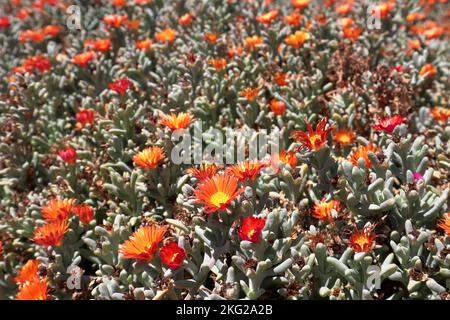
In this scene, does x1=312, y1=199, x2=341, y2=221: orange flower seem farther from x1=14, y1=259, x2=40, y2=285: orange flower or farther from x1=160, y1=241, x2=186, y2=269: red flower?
x1=14, y1=259, x2=40, y2=285: orange flower

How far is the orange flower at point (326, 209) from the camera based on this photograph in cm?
203

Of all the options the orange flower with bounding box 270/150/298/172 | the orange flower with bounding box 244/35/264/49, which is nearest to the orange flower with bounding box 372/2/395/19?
the orange flower with bounding box 244/35/264/49

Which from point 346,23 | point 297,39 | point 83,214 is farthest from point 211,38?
point 83,214

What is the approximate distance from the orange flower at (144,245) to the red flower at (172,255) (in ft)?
0.13

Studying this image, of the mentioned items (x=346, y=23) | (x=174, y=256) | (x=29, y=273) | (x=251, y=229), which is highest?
(x=346, y=23)

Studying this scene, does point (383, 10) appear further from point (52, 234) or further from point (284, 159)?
point (52, 234)

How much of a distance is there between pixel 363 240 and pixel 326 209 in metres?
0.24

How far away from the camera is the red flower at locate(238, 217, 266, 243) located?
1.72 m

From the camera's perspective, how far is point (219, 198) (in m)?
1.81

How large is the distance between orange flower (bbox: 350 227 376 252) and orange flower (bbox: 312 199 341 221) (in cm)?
16

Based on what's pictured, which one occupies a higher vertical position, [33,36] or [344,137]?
[33,36]

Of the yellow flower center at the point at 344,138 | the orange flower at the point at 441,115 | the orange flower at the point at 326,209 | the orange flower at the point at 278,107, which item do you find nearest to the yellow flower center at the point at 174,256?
the orange flower at the point at 326,209
